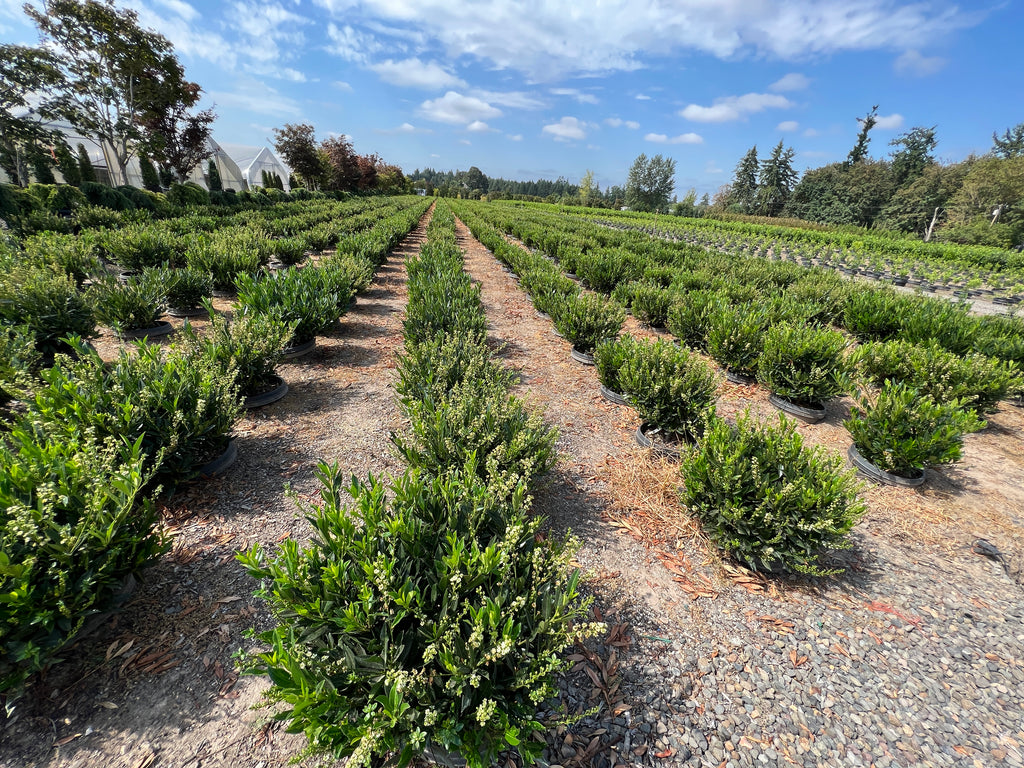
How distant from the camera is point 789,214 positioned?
6831cm

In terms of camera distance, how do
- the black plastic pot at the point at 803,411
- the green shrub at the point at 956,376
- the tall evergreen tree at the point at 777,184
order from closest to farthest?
1. the green shrub at the point at 956,376
2. the black plastic pot at the point at 803,411
3. the tall evergreen tree at the point at 777,184

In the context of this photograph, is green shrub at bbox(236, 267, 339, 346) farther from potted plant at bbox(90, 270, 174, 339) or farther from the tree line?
the tree line

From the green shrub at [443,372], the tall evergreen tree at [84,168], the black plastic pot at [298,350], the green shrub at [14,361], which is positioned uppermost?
the tall evergreen tree at [84,168]

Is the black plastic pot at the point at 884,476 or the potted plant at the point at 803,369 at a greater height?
the potted plant at the point at 803,369

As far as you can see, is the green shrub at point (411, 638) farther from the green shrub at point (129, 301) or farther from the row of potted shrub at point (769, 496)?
the green shrub at point (129, 301)

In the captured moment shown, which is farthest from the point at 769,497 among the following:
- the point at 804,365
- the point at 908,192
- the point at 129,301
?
the point at 908,192

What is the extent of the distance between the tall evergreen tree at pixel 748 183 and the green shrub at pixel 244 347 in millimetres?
93001

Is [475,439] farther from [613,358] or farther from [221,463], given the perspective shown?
[613,358]

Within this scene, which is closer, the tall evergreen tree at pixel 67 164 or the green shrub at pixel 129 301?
the green shrub at pixel 129 301

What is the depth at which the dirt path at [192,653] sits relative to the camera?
190 cm

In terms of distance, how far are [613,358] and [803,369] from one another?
2.82 m

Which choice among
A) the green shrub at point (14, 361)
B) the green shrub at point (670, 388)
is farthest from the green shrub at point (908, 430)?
the green shrub at point (14, 361)

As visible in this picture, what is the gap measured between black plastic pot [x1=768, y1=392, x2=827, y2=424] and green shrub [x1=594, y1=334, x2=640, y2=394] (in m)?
2.48

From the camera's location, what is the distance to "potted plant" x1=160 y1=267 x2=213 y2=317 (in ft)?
22.6
